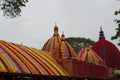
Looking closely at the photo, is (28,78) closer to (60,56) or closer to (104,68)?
(60,56)

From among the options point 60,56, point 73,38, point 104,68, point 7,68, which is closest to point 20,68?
point 7,68

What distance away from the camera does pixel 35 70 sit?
73.6ft

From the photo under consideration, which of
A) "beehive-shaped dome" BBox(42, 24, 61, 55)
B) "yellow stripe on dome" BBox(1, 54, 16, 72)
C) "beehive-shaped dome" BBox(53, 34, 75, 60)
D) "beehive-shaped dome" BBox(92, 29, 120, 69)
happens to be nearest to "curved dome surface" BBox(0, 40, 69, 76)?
"yellow stripe on dome" BBox(1, 54, 16, 72)

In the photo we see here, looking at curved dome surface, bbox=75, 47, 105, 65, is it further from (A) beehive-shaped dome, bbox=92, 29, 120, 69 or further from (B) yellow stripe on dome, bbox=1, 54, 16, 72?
(B) yellow stripe on dome, bbox=1, 54, 16, 72

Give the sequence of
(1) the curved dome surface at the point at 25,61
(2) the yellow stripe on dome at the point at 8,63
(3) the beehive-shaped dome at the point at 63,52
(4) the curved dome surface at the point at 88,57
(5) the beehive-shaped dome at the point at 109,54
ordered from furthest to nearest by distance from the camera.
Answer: (5) the beehive-shaped dome at the point at 109,54 → (4) the curved dome surface at the point at 88,57 → (3) the beehive-shaped dome at the point at 63,52 → (1) the curved dome surface at the point at 25,61 → (2) the yellow stripe on dome at the point at 8,63

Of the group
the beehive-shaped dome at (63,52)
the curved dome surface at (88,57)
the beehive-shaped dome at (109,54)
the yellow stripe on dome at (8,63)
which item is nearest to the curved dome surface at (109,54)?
the beehive-shaped dome at (109,54)

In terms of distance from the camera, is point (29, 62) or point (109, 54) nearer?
point (29, 62)

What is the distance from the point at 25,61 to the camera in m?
22.9

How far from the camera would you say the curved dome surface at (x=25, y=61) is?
2109cm

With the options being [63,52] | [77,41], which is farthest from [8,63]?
[77,41]

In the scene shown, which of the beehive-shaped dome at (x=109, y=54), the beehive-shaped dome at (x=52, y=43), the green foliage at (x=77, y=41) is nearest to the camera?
the beehive-shaped dome at (x=52, y=43)

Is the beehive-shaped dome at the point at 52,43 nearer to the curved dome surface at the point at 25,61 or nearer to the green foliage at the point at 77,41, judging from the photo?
the curved dome surface at the point at 25,61

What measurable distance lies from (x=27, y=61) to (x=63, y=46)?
609 cm

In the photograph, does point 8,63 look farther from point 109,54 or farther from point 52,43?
point 109,54
